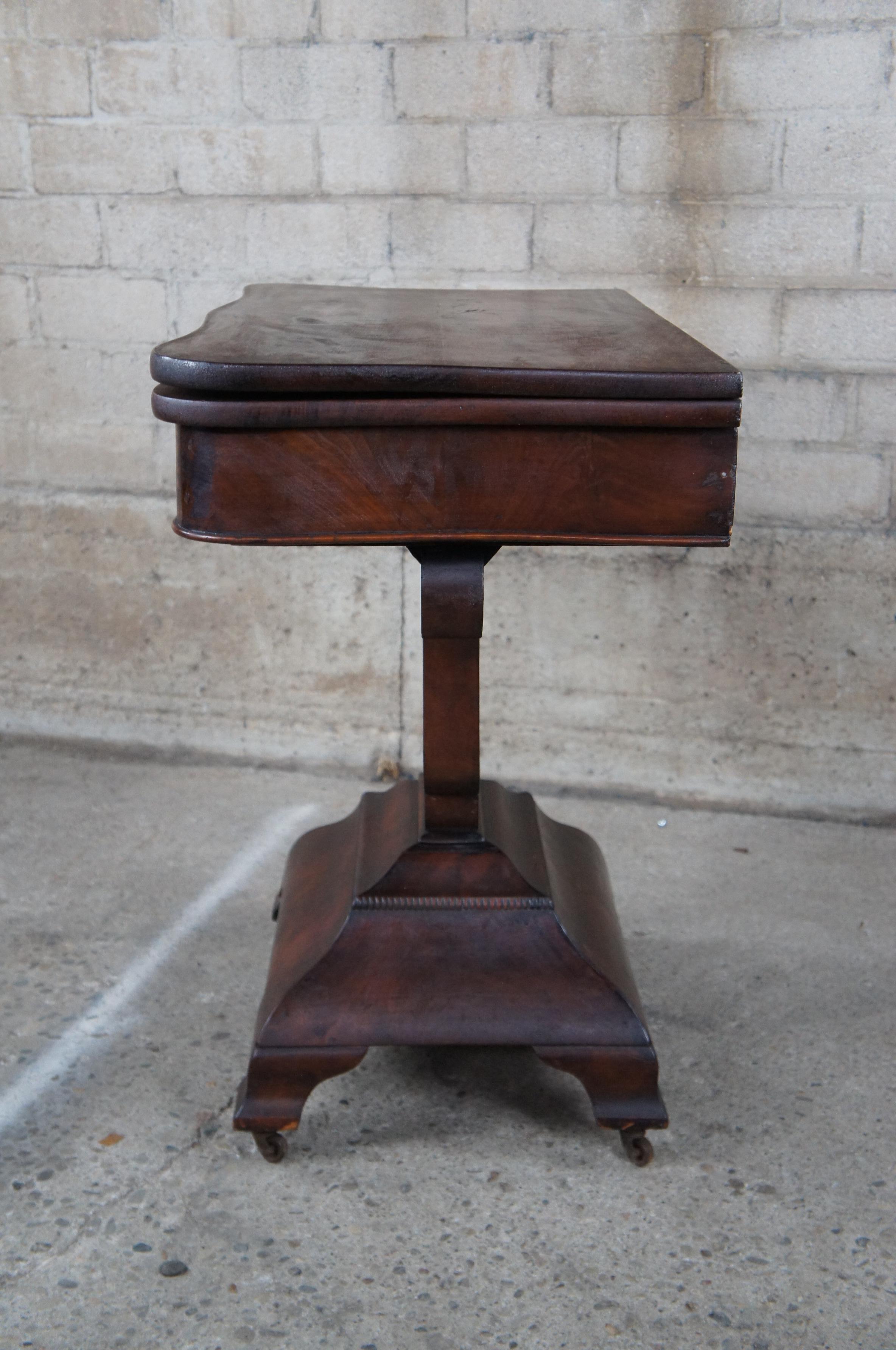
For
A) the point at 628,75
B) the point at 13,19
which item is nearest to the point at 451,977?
the point at 628,75

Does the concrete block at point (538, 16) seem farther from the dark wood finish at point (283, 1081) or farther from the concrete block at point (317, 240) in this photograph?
the dark wood finish at point (283, 1081)

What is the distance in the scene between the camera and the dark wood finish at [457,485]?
1285 mm

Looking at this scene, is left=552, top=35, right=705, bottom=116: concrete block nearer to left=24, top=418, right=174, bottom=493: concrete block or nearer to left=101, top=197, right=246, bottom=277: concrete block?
left=101, top=197, right=246, bottom=277: concrete block

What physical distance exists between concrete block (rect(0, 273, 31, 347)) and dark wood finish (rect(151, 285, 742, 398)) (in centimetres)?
128

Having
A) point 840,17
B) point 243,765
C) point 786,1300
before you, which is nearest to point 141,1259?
point 786,1300

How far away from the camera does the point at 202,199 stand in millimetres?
2617

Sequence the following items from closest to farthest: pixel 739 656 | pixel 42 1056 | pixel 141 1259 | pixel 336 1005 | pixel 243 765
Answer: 1. pixel 141 1259
2. pixel 336 1005
3. pixel 42 1056
4. pixel 739 656
5. pixel 243 765

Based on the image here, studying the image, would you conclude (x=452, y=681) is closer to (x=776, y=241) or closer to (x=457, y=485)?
(x=457, y=485)

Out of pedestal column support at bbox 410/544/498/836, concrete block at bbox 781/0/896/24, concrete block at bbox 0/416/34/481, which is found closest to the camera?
pedestal column support at bbox 410/544/498/836

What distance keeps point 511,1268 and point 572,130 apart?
200 cm

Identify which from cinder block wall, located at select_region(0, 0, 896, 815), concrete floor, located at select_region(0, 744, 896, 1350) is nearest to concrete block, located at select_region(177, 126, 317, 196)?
cinder block wall, located at select_region(0, 0, 896, 815)

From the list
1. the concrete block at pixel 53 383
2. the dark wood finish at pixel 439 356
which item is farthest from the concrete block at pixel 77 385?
the dark wood finish at pixel 439 356

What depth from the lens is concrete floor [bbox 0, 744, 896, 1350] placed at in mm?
1312

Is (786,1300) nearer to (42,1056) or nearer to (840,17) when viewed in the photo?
(42,1056)
